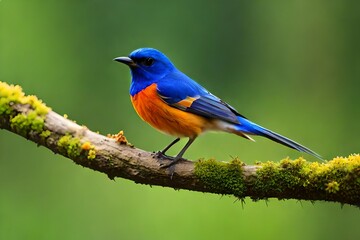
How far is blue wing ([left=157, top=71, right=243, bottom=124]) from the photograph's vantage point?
15.4 ft

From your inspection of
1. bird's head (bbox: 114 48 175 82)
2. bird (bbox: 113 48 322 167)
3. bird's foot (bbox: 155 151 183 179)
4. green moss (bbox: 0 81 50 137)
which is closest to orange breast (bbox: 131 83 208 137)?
bird (bbox: 113 48 322 167)

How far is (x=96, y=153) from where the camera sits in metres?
4.02

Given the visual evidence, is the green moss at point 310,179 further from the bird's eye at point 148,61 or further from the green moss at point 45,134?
the bird's eye at point 148,61

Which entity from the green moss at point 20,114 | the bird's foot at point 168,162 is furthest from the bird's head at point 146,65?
the green moss at point 20,114

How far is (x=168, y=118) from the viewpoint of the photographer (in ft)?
15.4

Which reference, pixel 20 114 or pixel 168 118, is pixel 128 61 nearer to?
pixel 168 118

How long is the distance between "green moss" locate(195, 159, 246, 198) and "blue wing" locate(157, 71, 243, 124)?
61cm

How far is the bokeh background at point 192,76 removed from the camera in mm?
8159

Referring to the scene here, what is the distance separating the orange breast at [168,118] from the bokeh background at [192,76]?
3166mm

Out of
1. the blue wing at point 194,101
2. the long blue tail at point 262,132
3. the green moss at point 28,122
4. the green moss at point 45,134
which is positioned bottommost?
the green moss at point 45,134

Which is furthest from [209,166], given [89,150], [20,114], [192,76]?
[192,76]

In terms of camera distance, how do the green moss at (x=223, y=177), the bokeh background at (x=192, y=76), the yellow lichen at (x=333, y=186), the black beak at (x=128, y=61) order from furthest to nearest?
the bokeh background at (x=192, y=76), the black beak at (x=128, y=61), the green moss at (x=223, y=177), the yellow lichen at (x=333, y=186)

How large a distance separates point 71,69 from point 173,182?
224 inches

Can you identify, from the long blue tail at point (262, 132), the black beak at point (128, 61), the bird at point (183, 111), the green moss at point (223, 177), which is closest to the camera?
the green moss at point (223, 177)
